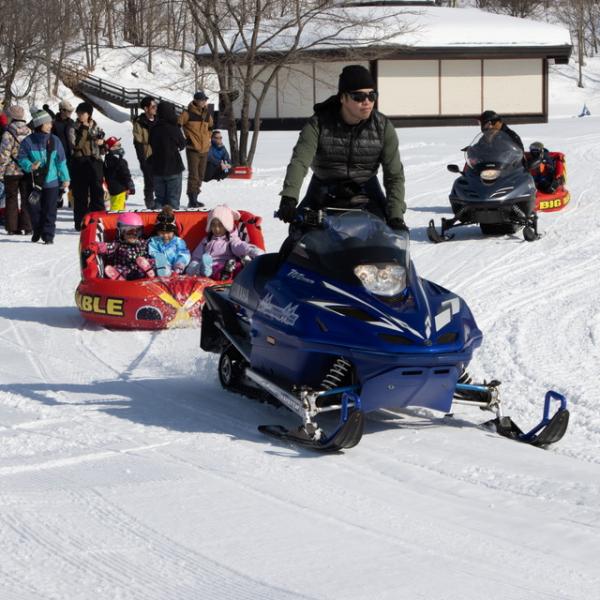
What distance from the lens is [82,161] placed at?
1561cm

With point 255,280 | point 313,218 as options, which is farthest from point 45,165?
point 313,218

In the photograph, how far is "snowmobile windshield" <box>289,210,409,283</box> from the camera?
6.04 metres

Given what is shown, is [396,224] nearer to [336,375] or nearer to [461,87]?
[336,375]

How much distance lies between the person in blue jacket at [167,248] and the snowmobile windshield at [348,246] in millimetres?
3956

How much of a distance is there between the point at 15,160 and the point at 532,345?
27.7 ft

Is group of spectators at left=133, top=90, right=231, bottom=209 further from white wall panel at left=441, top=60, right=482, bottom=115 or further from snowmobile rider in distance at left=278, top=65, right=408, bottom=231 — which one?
white wall panel at left=441, top=60, right=482, bottom=115

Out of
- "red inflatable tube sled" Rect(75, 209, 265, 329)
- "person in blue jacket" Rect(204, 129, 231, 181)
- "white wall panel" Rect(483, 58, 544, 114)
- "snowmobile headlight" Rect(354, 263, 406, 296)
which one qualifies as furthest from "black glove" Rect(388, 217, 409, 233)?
"white wall panel" Rect(483, 58, 544, 114)

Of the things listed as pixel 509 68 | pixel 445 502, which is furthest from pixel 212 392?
pixel 509 68

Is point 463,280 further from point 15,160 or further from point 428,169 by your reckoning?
point 428,169

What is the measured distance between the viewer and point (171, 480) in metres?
5.29

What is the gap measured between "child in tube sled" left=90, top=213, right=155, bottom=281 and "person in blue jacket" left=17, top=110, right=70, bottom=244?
3956mm

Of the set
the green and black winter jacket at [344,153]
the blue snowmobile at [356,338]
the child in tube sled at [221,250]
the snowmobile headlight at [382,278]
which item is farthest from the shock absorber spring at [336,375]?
the child in tube sled at [221,250]

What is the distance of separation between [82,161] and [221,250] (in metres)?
5.97

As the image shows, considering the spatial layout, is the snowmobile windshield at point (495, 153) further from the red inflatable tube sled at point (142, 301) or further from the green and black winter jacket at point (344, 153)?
the green and black winter jacket at point (344, 153)
